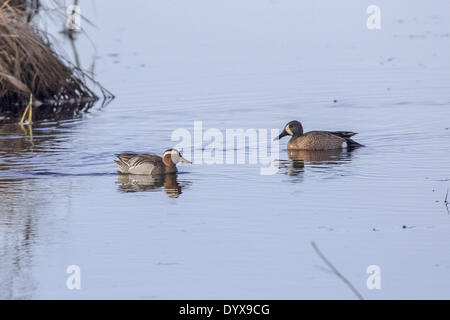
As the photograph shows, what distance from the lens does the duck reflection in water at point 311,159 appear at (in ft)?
42.2

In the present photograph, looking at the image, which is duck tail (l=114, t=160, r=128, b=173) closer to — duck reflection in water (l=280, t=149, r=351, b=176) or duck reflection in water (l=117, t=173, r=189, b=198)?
duck reflection in water (l=117, t=173, r=189, b=198)

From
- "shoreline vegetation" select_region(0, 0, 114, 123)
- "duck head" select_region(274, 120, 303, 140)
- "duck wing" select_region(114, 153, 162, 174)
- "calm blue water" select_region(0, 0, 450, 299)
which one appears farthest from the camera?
"shoreline vegetation" select_region(0, 0, 114, 123)

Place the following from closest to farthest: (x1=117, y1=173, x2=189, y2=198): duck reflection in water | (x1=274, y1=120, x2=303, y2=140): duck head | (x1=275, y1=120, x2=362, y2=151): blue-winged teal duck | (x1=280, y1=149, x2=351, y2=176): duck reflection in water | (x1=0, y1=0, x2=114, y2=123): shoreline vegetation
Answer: (x1=117, y1=173, x2=189, y2=198): duck reflection in water < (x1=280, y1=149, x2=351, y2=176): duck reflection in water < (x1=275, y1=120, x2=362, y2=151): blue-winged teal duck < (x1=274, y1=120, x2=303, y2=140): duck head < (x1=0, y1=0, x2=114, y2=123): shoreline vegetation

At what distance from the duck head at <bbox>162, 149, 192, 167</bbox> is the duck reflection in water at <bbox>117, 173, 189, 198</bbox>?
0.15 m

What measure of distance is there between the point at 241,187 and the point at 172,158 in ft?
4.38

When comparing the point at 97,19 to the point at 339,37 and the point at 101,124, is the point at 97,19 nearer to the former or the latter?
the point at 339,37

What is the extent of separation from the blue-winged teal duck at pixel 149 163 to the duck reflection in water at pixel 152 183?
0.06 metres

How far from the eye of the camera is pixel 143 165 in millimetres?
12461

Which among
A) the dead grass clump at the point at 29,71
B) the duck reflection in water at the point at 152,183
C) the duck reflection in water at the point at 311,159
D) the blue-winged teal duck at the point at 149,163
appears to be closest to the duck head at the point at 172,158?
the blue-winged teal duck at the point at 149,163

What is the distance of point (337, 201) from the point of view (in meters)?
10.7

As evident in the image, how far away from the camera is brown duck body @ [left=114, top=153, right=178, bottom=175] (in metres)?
12.4

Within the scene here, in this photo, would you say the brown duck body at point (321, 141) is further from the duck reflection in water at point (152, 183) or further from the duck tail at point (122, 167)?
the duck tail at point (122, 167)

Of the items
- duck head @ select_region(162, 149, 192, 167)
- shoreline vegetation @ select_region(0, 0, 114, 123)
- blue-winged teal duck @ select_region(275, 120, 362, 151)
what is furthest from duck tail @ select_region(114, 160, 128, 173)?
shoreline vegetation @ select_region(0, 0, 114, 123)

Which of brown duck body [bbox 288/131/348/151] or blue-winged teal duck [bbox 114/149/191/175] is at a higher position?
brown duck body [bbox 288/131/348/151]
